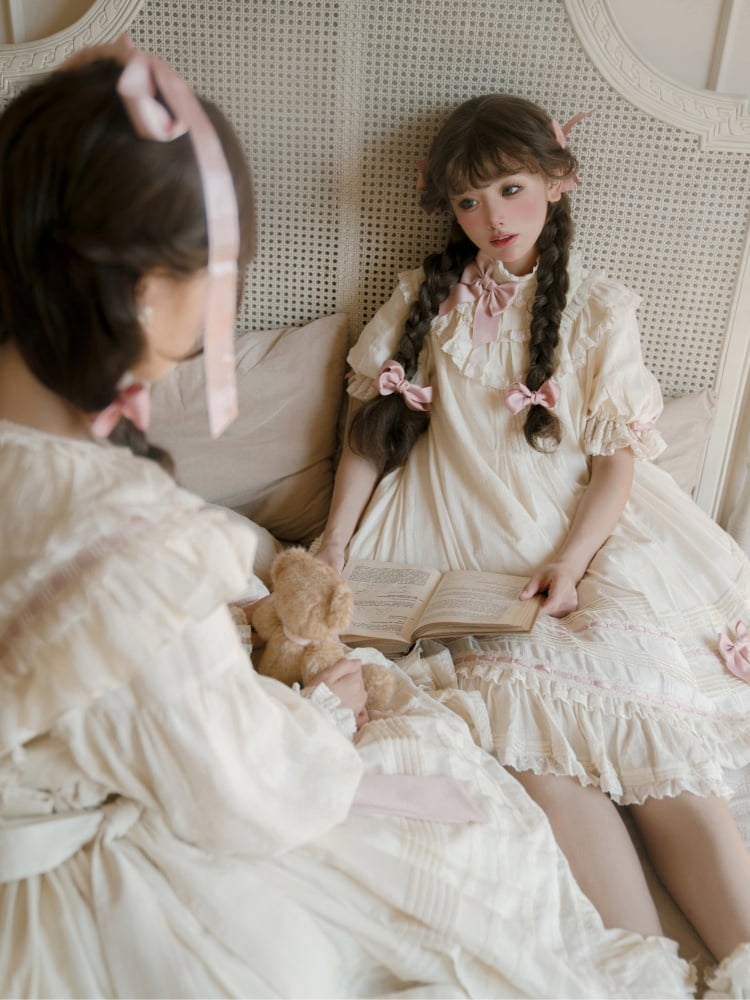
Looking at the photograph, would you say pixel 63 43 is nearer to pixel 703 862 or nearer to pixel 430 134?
pixel 430 134

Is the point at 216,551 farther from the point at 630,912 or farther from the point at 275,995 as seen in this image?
the point at 630,912

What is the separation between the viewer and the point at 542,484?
1540mm

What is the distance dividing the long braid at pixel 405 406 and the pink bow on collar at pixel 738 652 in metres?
0.65

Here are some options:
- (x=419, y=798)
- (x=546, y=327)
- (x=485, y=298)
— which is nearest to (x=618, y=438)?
(x=546, y=327)

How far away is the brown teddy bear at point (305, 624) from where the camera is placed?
3.47 ft

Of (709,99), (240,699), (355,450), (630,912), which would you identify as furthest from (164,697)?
(709,99)

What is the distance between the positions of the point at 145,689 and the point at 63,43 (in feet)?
5.04

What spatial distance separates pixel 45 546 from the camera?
2.04 feet

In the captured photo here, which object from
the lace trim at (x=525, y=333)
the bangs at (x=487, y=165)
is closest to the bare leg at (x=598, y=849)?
the lace trim at (x=525, y=333)

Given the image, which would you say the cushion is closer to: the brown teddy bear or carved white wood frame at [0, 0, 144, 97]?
the brown teddy bear

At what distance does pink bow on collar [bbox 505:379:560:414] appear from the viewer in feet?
4.92

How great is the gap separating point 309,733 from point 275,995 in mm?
206

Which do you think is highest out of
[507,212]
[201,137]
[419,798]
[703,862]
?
[201,137]

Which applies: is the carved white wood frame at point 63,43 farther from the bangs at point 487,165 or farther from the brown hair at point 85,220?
the brown hair at point 85,220
